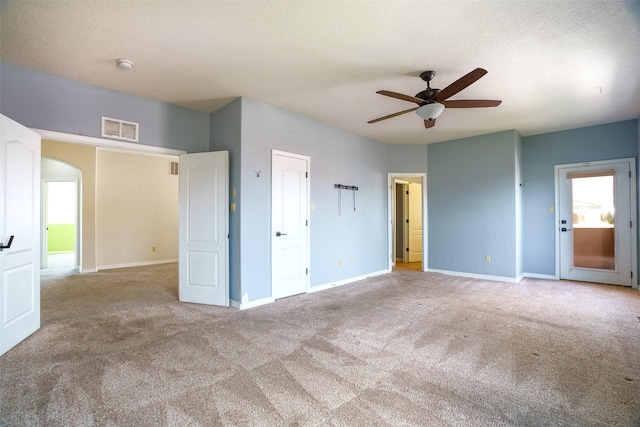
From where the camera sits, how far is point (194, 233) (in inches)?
162

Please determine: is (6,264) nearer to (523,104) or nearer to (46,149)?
(46,149)

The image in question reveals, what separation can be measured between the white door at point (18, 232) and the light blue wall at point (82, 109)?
0.32 m

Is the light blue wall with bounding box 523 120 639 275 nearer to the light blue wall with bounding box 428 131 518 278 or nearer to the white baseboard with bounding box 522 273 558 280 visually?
the white baseboard with bounding box 522 273 558 280

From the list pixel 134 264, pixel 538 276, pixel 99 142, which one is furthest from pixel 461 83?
pixel 134 264

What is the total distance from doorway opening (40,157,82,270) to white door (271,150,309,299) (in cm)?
497

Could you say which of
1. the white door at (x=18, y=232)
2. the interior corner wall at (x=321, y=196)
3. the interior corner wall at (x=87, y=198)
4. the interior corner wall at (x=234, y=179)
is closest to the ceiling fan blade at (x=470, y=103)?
the interior corner wall at (x=321, y=196)

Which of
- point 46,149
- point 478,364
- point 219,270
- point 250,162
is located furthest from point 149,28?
point 46,149

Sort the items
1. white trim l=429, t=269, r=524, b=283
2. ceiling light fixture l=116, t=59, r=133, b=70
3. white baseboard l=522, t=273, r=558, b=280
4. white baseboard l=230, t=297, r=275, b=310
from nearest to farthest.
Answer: ceiling light fixture l=116, t=59, r=133, b=70 < white baseboard l=230, t=297, r=275, b=310 < white trim l=429, t=269, r=524, b=283 < white baseboard l=522, t=273, r=558, b=280

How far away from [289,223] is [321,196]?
2.70 ft

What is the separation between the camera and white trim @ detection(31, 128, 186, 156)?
3.22 m

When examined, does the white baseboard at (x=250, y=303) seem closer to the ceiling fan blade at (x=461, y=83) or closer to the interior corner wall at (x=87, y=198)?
the ceiling fan blade at (x=461, y=83)

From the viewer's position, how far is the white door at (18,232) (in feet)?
8.45

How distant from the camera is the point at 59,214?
346 inches

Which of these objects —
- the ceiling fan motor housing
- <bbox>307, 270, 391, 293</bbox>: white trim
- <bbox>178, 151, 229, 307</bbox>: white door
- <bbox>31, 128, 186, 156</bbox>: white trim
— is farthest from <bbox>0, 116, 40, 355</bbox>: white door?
the ceiling fan motor housing
